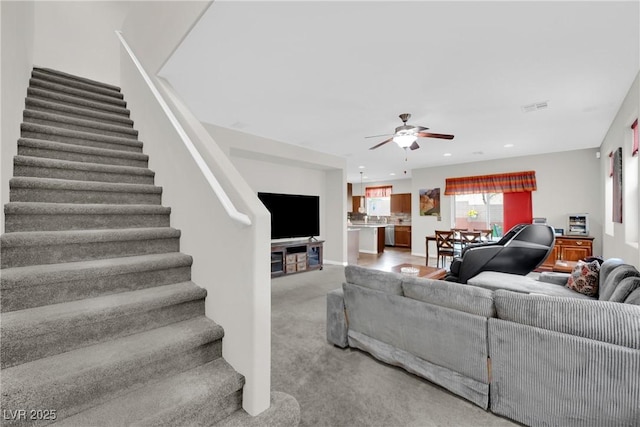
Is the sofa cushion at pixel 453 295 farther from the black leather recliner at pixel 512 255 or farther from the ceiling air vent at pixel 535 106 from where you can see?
the ceiling air vent at pixel 535 106

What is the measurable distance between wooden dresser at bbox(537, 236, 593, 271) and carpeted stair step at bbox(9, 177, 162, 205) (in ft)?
21.0

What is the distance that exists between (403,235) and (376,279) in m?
8.18

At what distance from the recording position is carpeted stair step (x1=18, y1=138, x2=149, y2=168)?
2107mm

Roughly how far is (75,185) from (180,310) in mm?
1260

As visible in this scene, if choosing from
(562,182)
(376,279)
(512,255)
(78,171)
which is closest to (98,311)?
(78,171)

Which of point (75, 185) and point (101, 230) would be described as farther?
point (75, 185)

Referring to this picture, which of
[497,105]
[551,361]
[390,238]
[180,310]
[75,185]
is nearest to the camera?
[551,361]

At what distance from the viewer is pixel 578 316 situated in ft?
4.90

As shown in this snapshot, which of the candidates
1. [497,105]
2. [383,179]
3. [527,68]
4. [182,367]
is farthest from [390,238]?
[182,367]

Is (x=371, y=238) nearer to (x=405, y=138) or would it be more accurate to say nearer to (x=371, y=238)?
(x=371, y=238)

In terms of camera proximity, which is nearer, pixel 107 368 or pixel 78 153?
pixel 107 368

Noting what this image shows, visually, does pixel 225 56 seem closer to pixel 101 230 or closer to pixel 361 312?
pixel 101 230

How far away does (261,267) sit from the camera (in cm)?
130

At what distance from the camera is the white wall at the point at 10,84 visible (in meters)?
1.60
